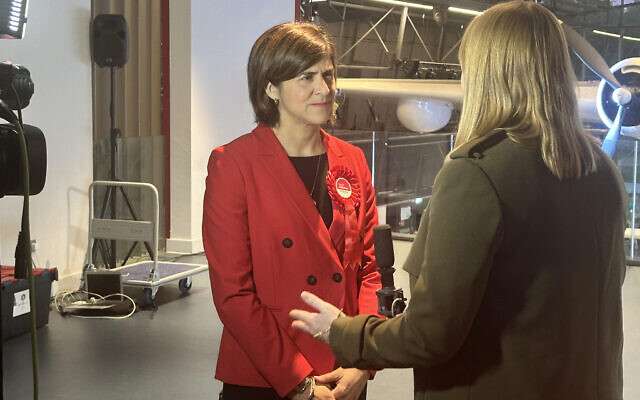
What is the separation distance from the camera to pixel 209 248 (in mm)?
1694

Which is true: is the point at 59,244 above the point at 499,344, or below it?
below

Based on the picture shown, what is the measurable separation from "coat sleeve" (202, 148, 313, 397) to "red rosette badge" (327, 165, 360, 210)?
21cm

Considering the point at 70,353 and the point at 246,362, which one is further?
the point at 70,353

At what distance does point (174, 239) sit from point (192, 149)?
34.8 inches

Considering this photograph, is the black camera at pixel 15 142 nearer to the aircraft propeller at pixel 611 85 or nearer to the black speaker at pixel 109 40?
the black speaker at pixel 109 40

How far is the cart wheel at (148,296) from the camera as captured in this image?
525cm

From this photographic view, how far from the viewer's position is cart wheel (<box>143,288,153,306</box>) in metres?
5.25

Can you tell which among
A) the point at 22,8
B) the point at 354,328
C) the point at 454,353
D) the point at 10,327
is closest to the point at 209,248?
the point at 354,328

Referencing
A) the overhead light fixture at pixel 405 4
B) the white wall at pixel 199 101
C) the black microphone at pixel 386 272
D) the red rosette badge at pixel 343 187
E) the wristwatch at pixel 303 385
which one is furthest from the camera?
the overhead light fixture at pixel 405 4

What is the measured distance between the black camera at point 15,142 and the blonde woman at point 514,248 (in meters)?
0.57

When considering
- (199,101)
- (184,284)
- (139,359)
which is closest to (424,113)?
(199,101)

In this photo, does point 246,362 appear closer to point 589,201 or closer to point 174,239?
point 589,201

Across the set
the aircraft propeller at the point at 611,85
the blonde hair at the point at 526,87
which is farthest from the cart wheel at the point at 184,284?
the blonde hair at the point at 526,87

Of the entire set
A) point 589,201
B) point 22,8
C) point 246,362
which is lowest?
point 246,362
